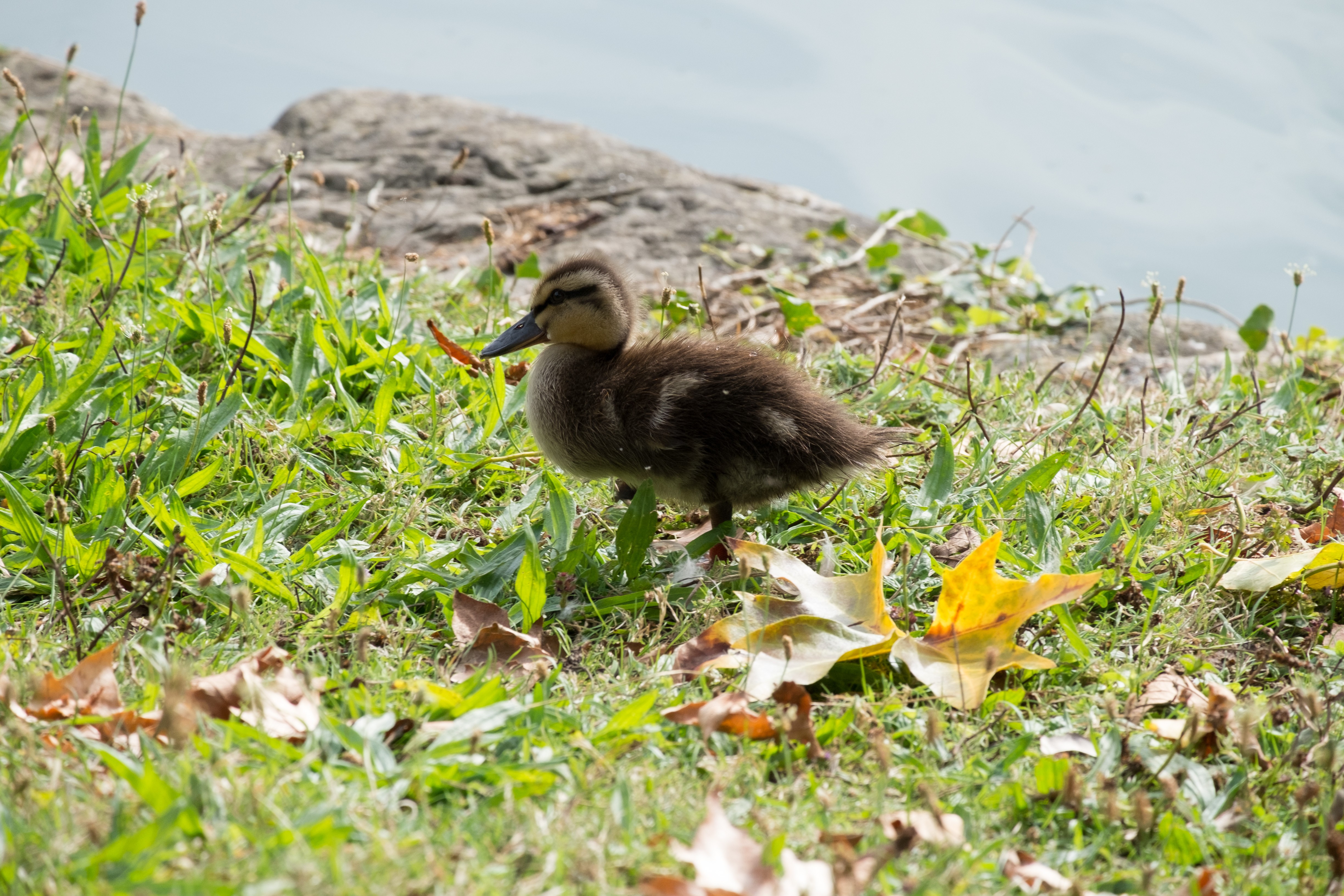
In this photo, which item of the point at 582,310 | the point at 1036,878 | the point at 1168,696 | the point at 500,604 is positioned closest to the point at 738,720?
the point at 1036,878

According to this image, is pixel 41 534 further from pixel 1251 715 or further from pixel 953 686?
pixel 1251 715

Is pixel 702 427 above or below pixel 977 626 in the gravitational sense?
above

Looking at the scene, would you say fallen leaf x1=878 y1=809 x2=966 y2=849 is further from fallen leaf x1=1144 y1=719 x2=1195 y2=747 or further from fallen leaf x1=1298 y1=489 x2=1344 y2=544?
fallen leaf x1=1298 y1=489 x2=1344 y2=544

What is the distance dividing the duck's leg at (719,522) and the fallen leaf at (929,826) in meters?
1.20

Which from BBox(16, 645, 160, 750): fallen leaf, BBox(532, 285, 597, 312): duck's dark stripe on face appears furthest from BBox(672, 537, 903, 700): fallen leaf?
BBox(16, 645, 160, 750): fallen leaf

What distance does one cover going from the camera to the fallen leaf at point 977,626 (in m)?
2.53

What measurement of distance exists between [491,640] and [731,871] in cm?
108

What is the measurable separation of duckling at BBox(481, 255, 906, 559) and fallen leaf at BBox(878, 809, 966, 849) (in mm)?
1194

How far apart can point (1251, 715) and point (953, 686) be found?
653mm

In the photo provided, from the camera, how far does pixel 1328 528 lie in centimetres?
342

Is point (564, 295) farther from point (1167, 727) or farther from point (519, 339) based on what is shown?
point (1167, 727)

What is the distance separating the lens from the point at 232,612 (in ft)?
9.06

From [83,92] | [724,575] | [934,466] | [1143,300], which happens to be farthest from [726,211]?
[83,92]

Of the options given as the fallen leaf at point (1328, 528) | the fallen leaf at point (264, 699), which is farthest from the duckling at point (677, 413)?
the fallen leaf at point (1328, 528)
